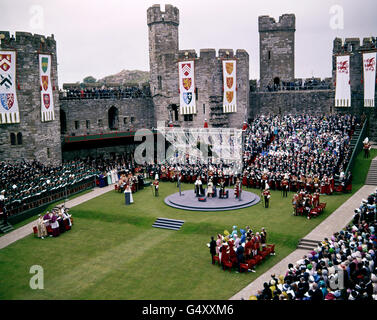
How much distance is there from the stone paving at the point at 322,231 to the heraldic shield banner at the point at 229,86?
15947 millimetres

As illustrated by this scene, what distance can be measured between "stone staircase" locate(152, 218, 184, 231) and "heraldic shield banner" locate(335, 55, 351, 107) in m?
21.4

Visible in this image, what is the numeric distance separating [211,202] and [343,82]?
726 inches

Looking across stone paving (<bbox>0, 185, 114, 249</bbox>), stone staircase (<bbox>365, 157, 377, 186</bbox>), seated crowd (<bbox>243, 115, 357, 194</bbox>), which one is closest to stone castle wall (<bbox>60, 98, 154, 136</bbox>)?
stone paving (<bbox>0, 185, 114, 249</bbox>)

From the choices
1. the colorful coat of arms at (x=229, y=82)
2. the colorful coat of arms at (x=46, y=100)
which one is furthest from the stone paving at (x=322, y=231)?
the colorful coat of arms at (x=46, y=100)

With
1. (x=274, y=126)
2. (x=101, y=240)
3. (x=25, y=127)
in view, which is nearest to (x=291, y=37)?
(x=274, y=126)

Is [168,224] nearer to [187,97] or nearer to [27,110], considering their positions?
[27,110]

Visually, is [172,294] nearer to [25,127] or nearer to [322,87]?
[25,127]

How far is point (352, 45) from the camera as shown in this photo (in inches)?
1422

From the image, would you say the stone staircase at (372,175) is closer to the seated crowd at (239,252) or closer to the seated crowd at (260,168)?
the seated crowd at (260,168)

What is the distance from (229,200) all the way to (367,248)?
12973mm

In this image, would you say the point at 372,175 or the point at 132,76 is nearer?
the point at 372,175

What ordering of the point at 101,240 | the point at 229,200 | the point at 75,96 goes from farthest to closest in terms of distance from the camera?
the point at 75,96
the point at 229,200
the point at 101,240

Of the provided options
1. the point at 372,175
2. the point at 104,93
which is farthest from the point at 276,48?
the point at 372,175
